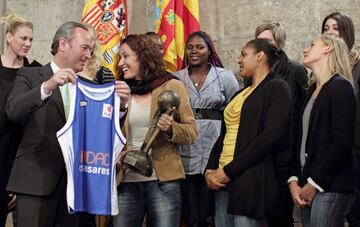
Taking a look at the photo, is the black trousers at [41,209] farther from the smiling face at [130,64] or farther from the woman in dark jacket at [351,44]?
the woman in dark jacket at [351,44]

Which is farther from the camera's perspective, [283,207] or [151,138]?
[151,138]

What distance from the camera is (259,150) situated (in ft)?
10.7

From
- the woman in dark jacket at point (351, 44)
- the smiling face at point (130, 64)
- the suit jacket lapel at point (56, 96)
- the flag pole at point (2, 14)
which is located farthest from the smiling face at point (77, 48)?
the flag pole at point (2, 14)

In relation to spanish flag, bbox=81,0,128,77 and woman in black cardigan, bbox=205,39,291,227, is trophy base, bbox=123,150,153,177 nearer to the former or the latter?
woman in black cardigan, bbox=205,39,291,227

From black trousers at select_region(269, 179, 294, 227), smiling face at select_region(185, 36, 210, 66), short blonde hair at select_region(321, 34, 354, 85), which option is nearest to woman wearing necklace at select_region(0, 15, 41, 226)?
smiling face at select_region(185, 36, 210, 66)

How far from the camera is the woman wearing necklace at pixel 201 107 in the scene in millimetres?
4031

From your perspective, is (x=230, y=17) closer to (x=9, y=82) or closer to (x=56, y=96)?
(x=9, y=82)

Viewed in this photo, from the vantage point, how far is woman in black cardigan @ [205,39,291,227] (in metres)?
3.23

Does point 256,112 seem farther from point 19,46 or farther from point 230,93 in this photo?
point 19,46

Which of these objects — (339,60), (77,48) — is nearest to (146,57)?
→ (77,48)

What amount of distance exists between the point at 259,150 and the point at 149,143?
0.63 metres

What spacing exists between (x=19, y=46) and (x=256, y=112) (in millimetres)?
1819

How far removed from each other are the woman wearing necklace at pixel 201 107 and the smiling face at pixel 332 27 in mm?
770

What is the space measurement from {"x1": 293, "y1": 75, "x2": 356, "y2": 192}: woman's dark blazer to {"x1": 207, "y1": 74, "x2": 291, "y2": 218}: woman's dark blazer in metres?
0.18
